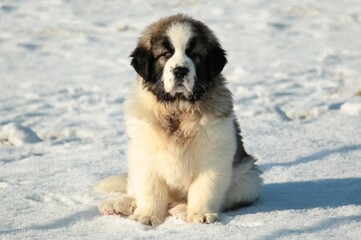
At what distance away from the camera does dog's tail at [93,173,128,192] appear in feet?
15.1

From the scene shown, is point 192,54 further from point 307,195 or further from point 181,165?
point 307,195

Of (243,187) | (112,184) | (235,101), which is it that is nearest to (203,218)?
(243,187)

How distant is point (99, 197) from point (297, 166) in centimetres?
192

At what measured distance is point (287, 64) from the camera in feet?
36.0

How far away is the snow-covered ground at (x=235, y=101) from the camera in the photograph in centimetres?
377

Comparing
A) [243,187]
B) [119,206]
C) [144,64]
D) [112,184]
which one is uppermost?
[144,64]

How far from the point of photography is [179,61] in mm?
3717

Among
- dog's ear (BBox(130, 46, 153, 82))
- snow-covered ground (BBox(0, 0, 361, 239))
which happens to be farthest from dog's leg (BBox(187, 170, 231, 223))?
dog's ear (BBox(130, 46, 153, 82))

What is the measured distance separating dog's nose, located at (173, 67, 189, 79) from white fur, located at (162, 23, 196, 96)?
2 cm

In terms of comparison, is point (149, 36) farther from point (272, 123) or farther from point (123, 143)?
point (272, 123)

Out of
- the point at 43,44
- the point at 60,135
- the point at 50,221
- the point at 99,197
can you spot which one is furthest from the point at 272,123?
the point at 43,44

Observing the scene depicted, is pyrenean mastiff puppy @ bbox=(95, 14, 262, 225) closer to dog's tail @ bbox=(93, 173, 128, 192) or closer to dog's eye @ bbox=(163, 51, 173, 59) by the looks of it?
dog's eye @ bbox=(163, 51, 173, 59)

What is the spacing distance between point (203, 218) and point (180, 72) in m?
0.90

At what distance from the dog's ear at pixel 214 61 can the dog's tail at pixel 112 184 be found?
1.15 meters
